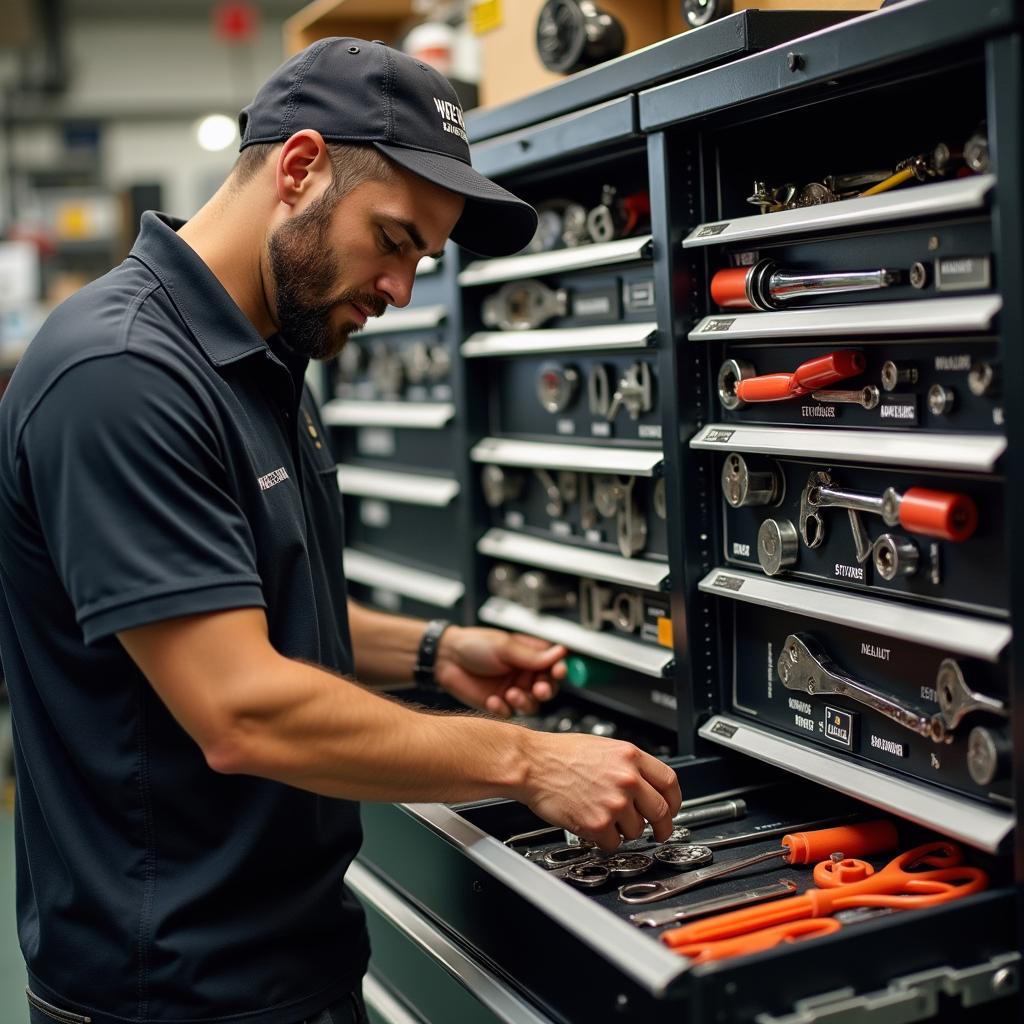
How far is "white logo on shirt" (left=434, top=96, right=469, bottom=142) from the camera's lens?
4.26 ft

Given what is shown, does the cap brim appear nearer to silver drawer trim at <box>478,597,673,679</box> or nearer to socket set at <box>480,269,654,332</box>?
socket set at <box>480,269,654,332</box>

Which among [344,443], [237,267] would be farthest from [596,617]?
[344,443]

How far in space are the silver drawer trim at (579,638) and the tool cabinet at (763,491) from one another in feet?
0.03

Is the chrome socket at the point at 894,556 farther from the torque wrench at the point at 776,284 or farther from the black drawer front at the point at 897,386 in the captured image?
the torque wrench at the point at 776,284

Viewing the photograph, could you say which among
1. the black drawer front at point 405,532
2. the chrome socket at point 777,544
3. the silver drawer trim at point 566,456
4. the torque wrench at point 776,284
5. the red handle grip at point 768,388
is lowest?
the black drawer front at point 405,532

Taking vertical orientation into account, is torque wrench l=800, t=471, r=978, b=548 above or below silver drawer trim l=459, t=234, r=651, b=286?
below

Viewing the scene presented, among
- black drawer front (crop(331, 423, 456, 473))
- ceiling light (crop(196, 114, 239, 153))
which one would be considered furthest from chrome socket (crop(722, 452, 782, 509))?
ceiling light (crop(196, 114, 239, 153))

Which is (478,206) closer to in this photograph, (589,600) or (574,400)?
(574,400)

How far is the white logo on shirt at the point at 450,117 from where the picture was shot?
51.1 inches

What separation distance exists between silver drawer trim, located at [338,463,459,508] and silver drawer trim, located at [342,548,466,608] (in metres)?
0.13

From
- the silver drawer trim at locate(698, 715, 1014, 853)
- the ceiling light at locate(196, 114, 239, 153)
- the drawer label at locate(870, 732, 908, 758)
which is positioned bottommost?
the silver drawer trim at locate(698, 715, 1014, 853)

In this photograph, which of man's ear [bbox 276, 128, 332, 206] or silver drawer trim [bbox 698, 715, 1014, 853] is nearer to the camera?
silver drawer trim [bbox 698, 715, 1014, 853]

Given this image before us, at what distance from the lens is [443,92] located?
1.32m

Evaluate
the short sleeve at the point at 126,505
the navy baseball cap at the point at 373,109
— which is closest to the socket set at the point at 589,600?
the navy baseball cap at the point at 373,109
